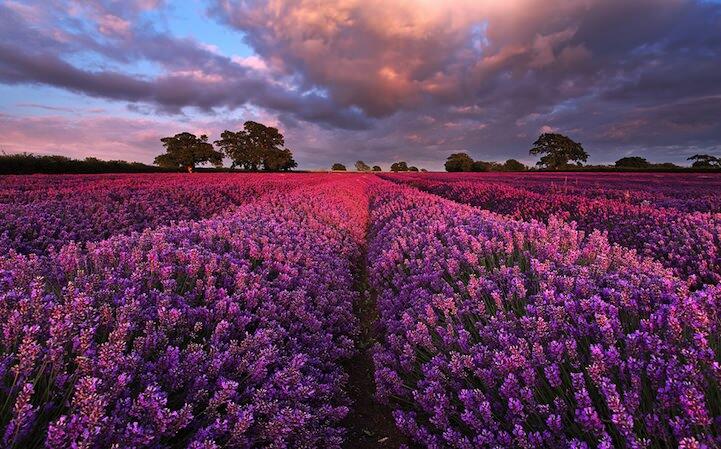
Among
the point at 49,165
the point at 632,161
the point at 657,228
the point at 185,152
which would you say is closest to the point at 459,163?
the point at 632,161

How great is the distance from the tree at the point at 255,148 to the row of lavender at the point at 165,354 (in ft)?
222

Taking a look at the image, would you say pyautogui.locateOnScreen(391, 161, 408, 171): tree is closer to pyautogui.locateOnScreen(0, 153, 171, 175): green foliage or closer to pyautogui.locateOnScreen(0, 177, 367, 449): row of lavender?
pyautogui.locateOnScreen(0, 153, 171, 175): green foliage

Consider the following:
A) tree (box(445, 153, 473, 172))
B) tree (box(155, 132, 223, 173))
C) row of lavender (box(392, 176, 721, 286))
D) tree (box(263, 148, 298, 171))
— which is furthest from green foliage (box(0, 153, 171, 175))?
tree (box(445, 153, 473, 172))

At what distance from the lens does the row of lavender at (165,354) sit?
1444mm

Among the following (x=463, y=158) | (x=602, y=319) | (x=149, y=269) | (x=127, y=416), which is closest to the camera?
(x=127, y=416)

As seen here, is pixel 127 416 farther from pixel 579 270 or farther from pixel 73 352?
pixel 579 270

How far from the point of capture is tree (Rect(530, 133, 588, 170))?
68375 mm

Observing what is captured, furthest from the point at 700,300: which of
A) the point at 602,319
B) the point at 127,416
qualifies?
the point at 127,416

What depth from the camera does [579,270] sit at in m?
2.95

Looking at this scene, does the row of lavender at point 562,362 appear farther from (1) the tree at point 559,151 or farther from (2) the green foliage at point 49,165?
(1) the tree at point 559,151

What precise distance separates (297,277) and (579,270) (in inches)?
96.4

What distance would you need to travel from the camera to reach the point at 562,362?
79.6 inches

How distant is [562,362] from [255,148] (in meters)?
70.9

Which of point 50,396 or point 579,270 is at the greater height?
point 579,270
